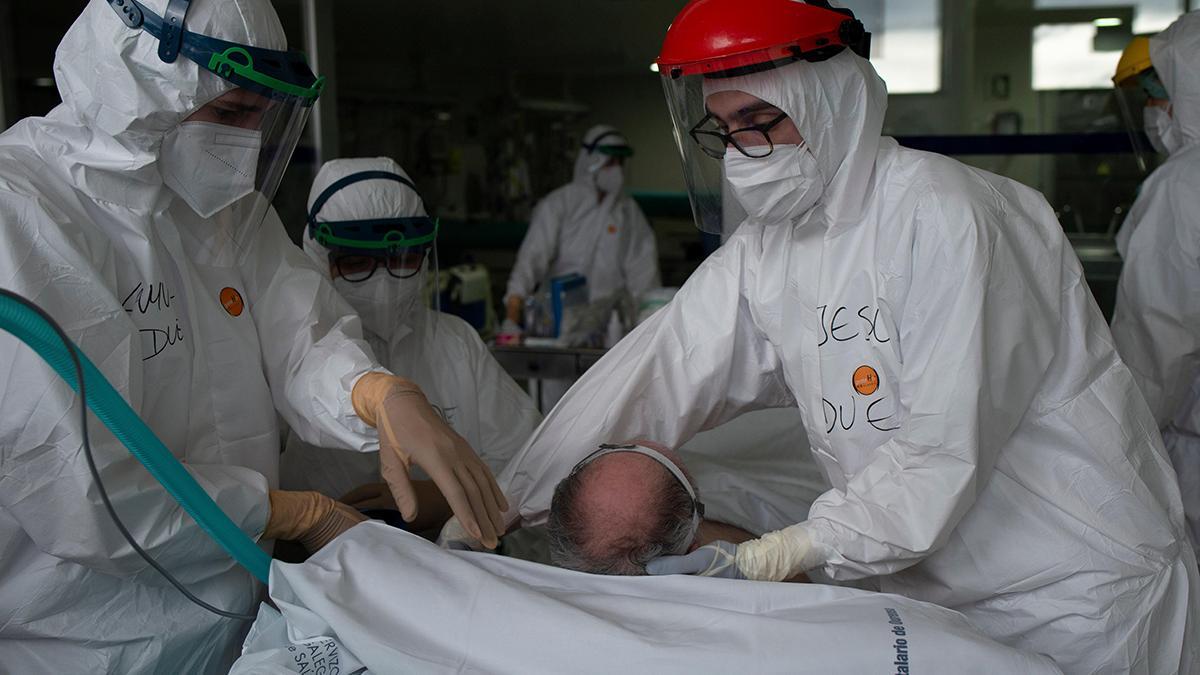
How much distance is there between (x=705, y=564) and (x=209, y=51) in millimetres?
1073

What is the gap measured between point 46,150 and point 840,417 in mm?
1344

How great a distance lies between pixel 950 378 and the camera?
4.91 feet

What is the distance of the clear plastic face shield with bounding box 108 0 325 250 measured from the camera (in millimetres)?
1534

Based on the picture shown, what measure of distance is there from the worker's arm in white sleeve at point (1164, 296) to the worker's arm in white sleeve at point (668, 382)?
1441mm

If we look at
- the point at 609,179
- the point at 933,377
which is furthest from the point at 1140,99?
the point at 609,179

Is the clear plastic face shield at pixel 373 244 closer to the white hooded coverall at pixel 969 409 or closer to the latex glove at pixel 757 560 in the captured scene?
the white hooded coverall at pixel 969 409

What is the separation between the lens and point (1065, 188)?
228 inches

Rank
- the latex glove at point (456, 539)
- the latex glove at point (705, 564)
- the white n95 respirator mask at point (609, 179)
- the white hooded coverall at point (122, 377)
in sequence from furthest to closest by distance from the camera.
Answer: the white n95 respirator mask at point (609, 179)
the latex glove at point (456, 539)
the latex glove at point (705, 564)
the white hooded coverall at point (122, 377)

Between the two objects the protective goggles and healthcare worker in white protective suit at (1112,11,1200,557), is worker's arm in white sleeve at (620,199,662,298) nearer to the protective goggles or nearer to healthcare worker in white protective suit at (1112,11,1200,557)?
healthcare worker in white protective suit at (1112,11,1200,557)

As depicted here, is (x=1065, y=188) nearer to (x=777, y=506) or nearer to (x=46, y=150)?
(x=777, y=506)

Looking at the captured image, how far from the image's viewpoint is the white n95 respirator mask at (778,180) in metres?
1.75

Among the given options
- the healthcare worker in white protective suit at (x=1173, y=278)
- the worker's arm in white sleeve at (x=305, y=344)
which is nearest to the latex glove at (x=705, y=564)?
the worker's arm in white sleeve at (x=305, y=344)

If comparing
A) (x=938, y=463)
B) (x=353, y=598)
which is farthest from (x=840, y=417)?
Answer: (x=353, y=598)

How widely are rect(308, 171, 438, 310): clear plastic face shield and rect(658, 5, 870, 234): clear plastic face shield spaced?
92 centimetres
